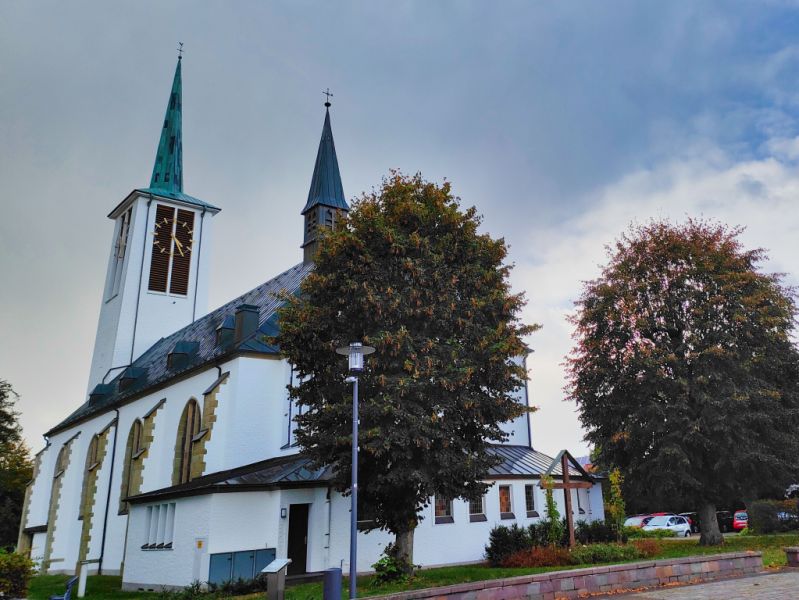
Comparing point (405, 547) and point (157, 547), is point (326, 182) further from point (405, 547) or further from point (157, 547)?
point (405, 547)

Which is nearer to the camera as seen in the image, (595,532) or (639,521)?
(595,532)

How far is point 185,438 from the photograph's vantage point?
89.5 feet

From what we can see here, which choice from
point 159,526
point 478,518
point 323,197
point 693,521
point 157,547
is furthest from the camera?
point 693,521

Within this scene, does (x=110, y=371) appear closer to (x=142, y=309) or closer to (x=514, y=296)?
(x=142, y=309)

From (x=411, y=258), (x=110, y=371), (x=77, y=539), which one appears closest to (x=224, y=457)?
(x=411, y=258)

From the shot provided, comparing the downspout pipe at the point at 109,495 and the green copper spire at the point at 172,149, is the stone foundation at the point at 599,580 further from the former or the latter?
the green copper spire at the point at 172,149

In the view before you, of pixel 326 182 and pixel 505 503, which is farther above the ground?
pixel 326 182

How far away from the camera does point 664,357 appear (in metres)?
24.1

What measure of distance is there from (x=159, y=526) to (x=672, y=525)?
98.9 ft

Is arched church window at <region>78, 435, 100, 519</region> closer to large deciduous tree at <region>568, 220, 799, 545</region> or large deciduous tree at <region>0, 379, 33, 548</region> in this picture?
large deciduous tree at <region>0, 379, 33, 548</region>

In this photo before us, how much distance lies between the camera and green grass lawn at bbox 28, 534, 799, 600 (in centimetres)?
1494

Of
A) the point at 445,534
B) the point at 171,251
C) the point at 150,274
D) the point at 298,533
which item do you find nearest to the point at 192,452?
the point at 298,533

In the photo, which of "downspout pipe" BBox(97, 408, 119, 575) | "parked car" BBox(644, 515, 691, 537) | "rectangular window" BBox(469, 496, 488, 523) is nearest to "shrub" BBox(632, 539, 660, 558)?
"rectangular window" BBox(469, 496, 488, 523)

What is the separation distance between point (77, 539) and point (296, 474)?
22.2 meters
